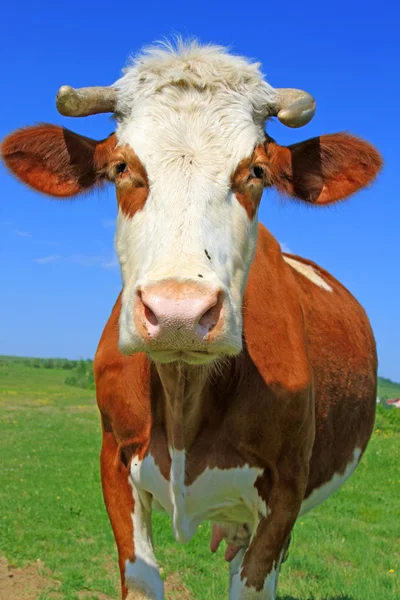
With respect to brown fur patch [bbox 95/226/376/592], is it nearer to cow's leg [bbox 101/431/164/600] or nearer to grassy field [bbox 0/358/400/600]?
cow's leg [bbox 101/431/164/600]

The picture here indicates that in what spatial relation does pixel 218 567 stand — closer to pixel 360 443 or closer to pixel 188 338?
pixel 360 443

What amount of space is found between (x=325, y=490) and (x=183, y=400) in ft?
6.74

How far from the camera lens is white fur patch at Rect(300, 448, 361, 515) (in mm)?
5211

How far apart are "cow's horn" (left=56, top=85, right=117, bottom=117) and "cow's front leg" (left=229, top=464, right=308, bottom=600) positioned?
2.23m

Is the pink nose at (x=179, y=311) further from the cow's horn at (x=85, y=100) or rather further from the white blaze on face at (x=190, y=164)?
the cow's horn at (x=85, y=100)

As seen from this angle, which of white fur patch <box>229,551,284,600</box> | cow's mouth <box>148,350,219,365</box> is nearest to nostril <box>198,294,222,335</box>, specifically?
cow's mouth <box>148,350,219,365</box>

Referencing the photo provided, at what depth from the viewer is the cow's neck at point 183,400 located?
3.84m


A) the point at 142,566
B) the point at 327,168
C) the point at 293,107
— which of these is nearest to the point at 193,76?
the point at 293,107

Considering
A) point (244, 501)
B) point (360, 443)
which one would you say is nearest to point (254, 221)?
point (244, 501)

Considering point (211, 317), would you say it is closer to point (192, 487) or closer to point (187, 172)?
point (187, 172)

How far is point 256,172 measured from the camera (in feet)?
11.9

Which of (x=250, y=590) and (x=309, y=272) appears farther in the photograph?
(x=309, y=272)

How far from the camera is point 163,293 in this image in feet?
9.01

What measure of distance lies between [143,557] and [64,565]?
4.40m
